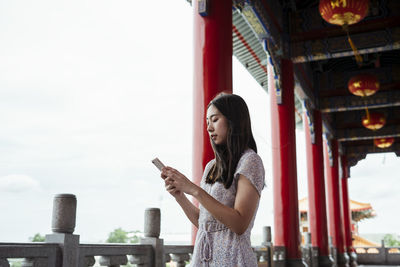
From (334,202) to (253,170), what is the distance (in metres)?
13.4

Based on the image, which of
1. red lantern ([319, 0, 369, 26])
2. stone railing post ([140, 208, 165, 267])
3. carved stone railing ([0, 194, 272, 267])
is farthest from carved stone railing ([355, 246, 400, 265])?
stone railing post ([140, 208, 165, 267])

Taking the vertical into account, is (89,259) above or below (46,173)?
below

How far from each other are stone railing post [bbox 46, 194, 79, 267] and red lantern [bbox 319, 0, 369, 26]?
4287 millimetres

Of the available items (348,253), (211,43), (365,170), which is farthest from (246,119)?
(365,170)

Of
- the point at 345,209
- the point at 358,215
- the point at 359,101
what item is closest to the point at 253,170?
the point at 359,101

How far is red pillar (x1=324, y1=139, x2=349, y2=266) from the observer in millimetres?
13609

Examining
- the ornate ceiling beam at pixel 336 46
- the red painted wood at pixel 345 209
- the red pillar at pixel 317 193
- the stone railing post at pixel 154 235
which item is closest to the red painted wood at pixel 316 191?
the red pillar at pixel 317 193

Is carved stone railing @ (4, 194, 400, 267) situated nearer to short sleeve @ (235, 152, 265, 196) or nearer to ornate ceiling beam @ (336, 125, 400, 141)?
short sleeve @ (235, 152, 265, 196)

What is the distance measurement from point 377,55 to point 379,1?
279cm

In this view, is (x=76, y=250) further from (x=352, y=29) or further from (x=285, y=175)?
(x=352, y=29)

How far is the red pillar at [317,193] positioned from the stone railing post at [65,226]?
860 centimetres

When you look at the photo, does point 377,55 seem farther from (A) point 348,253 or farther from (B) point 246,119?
(B) point 246,119

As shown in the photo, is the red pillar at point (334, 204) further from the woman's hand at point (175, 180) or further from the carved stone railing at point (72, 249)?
the woman's hand at point (175, 180)

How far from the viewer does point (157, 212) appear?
334 centimetres
